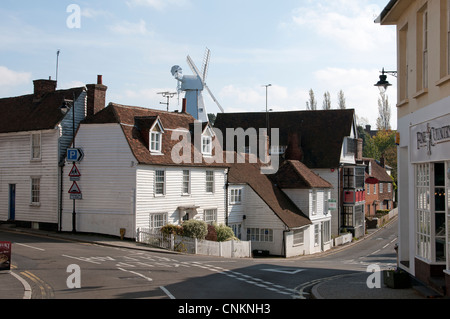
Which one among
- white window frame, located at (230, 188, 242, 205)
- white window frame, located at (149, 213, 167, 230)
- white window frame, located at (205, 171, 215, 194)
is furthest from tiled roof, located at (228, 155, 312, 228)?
white window frame, located at (149, 213, 167, 230)

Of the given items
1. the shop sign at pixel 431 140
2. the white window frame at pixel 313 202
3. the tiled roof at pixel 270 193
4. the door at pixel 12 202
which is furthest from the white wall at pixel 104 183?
the shop sign at pixel 431 140

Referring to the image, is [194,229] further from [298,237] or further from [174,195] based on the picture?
[298,237]

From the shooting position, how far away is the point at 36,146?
34.3 m

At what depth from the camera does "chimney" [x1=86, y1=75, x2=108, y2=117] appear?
34.7 metres

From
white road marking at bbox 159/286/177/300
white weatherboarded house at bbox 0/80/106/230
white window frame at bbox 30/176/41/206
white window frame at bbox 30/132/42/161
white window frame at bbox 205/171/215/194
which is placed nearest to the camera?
white road marking at bbox 159/286/177/300

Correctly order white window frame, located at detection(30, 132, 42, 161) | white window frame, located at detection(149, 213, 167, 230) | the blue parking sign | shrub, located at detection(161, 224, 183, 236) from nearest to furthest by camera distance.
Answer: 1. shrub, located at detection(161, 224, 183, 236)
2. the blue parking sign
3. white window frame, located at detection(149, 213, 167, 230)
4. white window frame, located at detection(30, 132, 42, 161)

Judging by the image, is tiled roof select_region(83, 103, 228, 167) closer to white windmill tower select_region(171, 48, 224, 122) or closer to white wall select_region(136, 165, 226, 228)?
white wall select_region(136, 165, 226, 228)

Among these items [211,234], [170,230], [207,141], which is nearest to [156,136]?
[207,141]

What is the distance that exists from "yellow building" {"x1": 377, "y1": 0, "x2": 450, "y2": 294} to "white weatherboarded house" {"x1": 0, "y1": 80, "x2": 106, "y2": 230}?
22.6m

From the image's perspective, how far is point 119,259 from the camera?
22.9m

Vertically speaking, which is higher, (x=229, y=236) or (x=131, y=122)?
(x=131, y=122)
